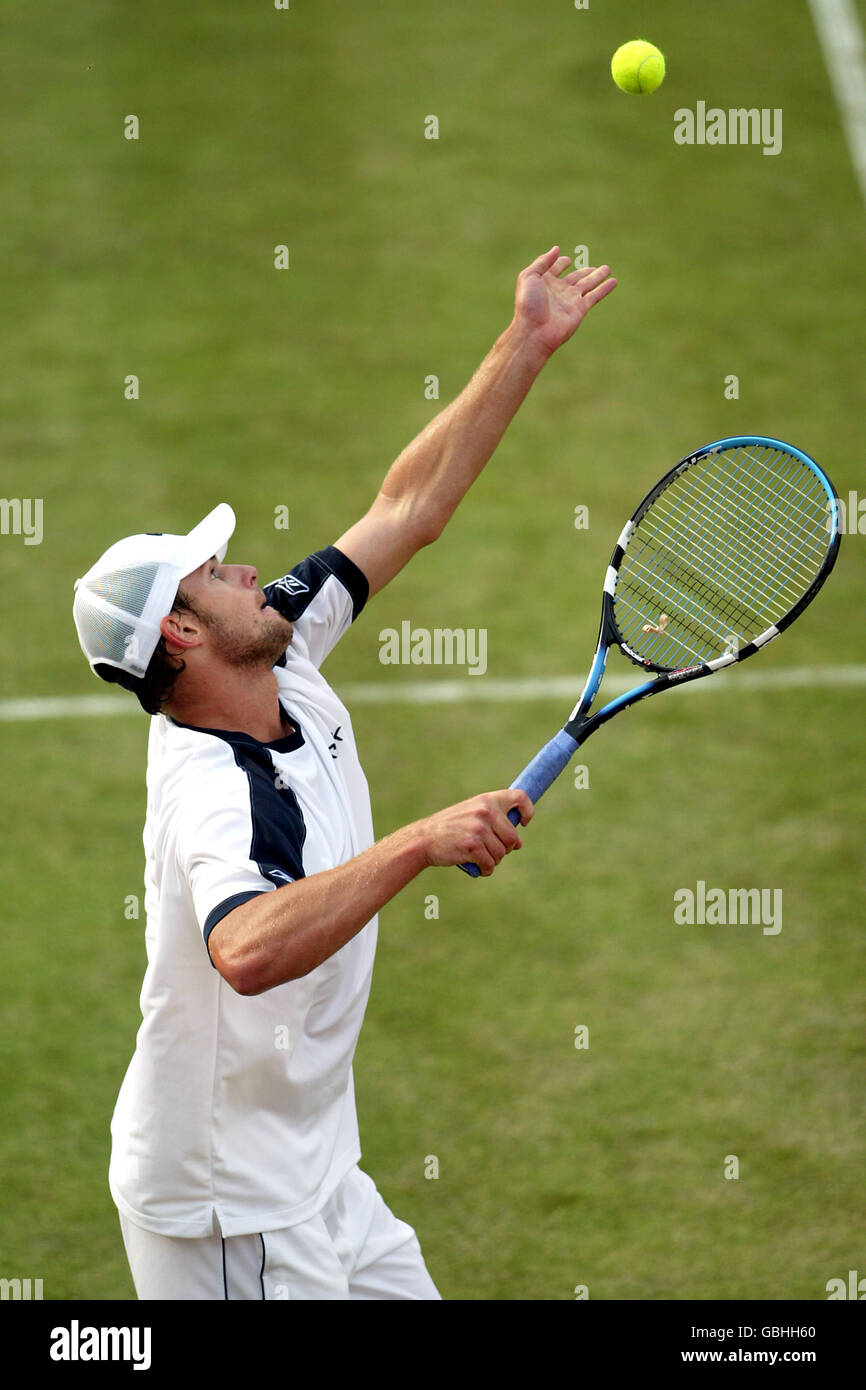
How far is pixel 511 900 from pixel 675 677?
2.81 m

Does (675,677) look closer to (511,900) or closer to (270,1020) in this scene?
(270,1020)

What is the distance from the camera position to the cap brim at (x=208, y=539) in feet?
17.0

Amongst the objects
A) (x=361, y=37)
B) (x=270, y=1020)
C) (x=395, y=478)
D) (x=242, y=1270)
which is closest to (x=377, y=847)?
(x=270, y=1020)

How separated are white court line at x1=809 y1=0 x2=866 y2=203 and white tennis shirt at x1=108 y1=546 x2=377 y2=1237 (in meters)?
9.41

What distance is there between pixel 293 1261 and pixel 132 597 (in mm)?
1852

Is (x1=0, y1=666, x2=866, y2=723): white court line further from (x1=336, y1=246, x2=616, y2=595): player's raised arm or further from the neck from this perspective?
the neck

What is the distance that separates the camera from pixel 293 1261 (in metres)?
5.06

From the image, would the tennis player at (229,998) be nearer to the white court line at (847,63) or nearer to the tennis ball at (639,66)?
the tennis ball at (639,66)

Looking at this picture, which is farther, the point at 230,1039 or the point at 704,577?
the point at 704,577

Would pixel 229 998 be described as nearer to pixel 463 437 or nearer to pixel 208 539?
pixel 208 539

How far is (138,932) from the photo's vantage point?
8.16 metres

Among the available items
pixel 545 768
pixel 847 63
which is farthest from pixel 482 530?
pixel 847 63

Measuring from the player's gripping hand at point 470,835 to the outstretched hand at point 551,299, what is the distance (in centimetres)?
190

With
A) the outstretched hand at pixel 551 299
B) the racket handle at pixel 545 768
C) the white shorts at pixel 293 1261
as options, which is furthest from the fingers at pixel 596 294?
the white shorts at pixel 293 1261
